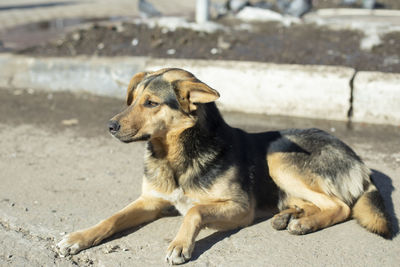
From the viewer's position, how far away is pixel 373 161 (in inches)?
206

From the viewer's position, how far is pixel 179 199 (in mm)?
3875

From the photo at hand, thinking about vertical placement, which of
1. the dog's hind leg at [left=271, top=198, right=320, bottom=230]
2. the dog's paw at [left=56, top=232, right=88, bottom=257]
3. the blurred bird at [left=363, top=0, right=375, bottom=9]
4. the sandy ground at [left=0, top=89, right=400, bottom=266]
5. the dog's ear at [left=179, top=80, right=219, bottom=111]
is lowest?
the sandy ground at [left=0, top=89, right=400, bottom=266]

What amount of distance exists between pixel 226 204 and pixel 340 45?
17.2 feet

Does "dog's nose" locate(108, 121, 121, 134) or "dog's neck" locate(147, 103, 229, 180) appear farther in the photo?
"dog's neck" locate(147, 103, 229, 180)

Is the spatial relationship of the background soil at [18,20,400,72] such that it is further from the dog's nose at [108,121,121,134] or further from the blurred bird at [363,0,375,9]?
the dog's nose at [108,121,121,134]

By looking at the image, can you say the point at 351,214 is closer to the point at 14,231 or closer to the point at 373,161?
the point at 373,161

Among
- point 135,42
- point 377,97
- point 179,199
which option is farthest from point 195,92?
point 135,42

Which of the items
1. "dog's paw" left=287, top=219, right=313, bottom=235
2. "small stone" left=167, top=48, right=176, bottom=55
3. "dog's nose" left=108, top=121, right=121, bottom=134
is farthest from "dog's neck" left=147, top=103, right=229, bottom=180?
"small stone" left=167, top=48, right=176, bottom=55

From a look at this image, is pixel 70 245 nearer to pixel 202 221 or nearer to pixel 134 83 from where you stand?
pixel 202 221

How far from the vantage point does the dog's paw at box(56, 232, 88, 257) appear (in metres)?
3.52

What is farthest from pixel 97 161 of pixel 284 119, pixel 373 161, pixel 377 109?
pixel 377 109

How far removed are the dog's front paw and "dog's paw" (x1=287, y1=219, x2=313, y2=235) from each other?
822mm

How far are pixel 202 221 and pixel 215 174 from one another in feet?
1.36

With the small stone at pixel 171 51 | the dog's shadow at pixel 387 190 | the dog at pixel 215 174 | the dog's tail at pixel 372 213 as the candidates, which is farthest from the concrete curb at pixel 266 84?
the dog's tail at pixel 372 213
